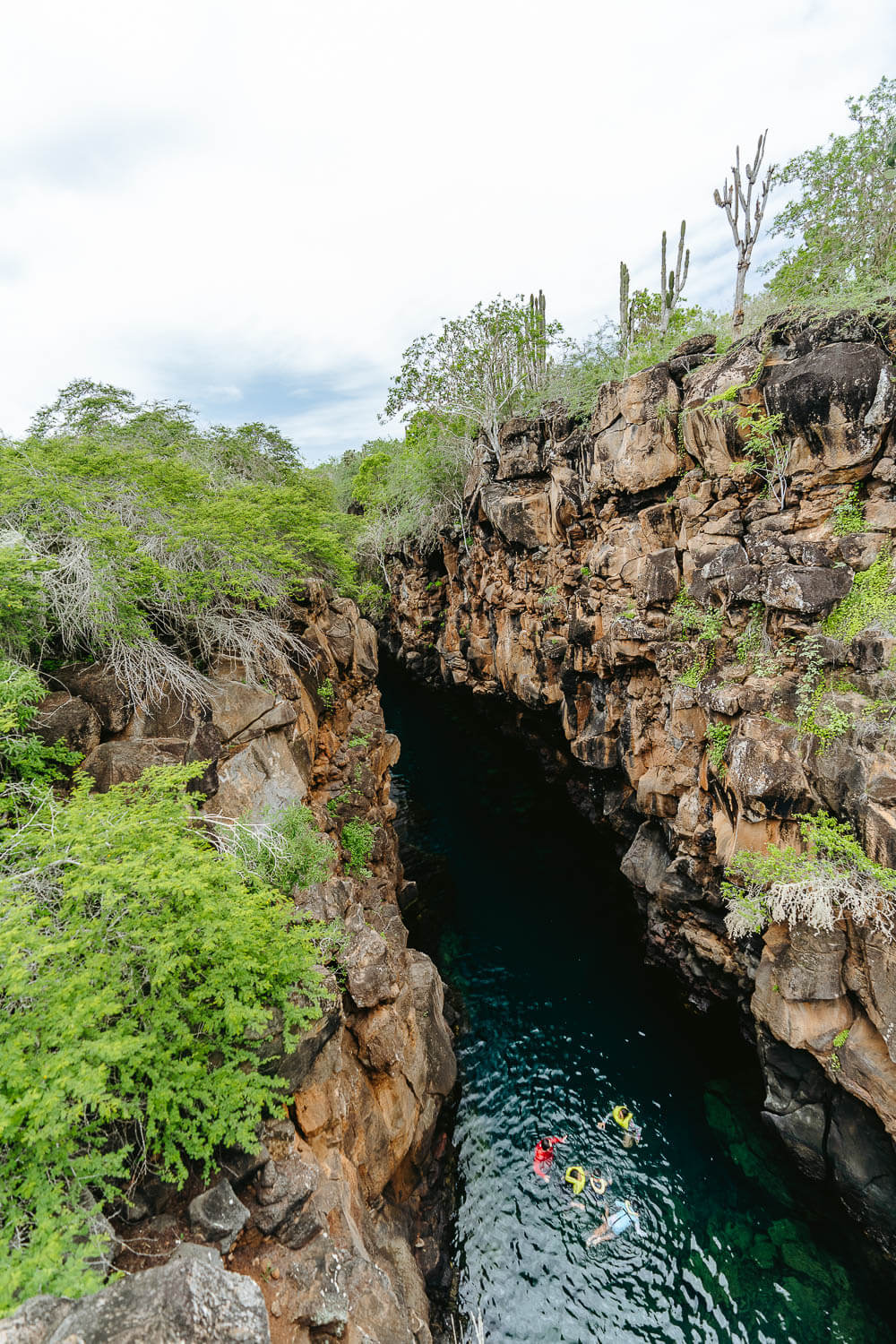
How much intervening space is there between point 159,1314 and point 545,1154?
1010 centimetres

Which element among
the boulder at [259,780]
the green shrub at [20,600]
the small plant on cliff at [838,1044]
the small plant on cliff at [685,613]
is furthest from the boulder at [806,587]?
the green shrub at [20,600]

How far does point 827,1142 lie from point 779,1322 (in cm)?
269

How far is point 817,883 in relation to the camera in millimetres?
9031

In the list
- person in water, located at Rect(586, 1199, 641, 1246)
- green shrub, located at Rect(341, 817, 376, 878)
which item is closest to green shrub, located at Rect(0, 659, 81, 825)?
green shrub, located at Rect(341, 817, 376, 878)

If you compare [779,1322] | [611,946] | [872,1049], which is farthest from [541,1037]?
[872,1049]

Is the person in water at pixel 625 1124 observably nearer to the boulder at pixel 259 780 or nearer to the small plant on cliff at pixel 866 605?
the boulder at pixel 259 780

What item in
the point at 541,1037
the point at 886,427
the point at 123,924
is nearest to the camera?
the point at 123,924

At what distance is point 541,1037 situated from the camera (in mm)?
13836

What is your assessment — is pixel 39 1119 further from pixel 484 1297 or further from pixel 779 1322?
pixel 779 1322

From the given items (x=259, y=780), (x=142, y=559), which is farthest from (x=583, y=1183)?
(x=142, y=559)

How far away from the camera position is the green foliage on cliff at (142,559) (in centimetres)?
928

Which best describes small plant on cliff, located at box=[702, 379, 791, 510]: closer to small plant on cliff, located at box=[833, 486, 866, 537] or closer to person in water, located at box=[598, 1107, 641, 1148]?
small plant on cliff, located at box=[833, 486, 866, 537]

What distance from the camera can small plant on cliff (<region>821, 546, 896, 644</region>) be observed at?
9.85 meters

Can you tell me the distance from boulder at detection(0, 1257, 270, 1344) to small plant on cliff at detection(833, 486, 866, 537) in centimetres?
1372
